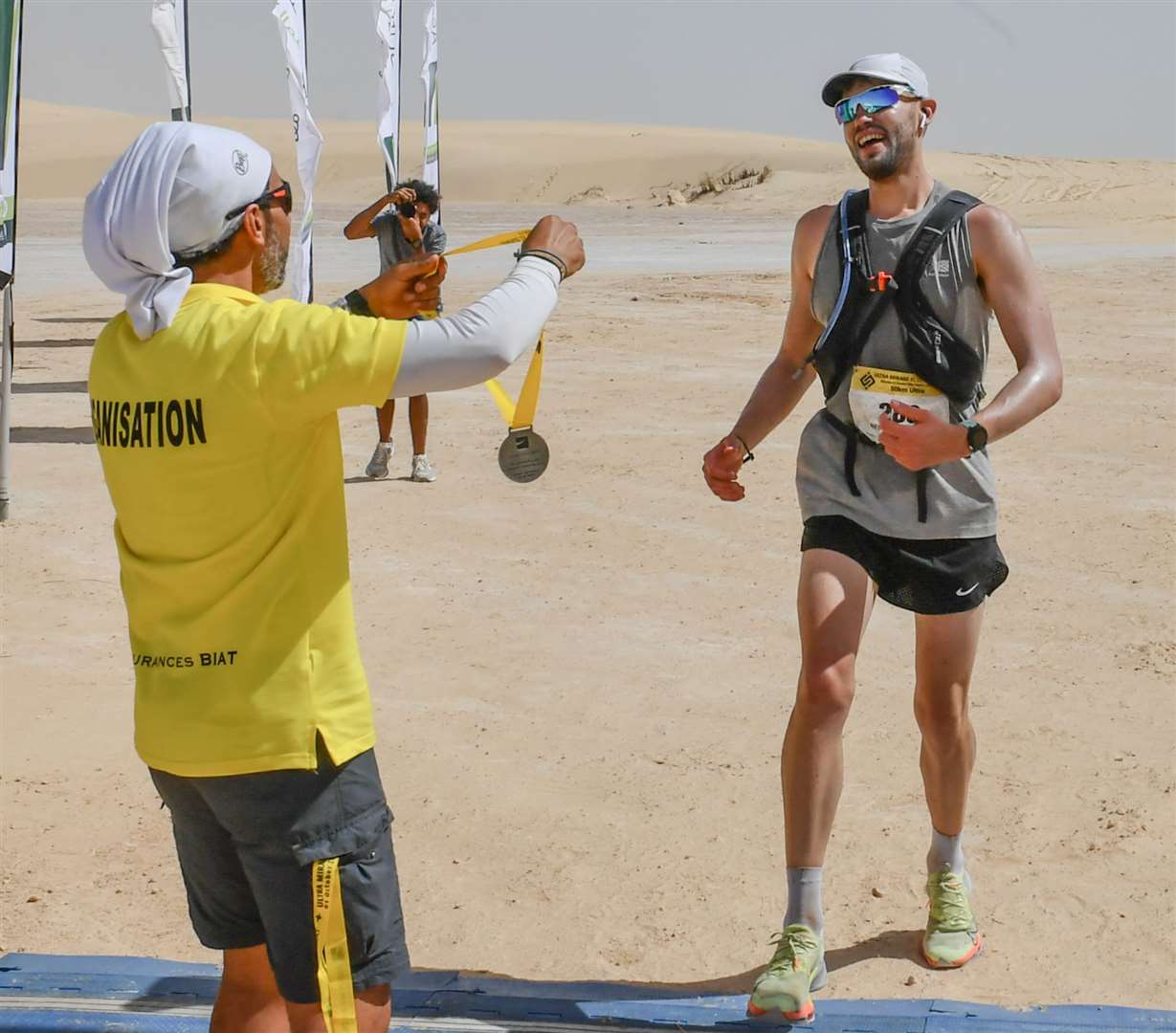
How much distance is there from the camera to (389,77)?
1374 cm

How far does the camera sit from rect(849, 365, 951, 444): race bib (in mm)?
3631

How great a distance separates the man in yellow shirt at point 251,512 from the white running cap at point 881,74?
127 cm

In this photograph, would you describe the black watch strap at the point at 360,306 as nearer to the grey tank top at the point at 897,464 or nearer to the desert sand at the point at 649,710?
the grey tank top at the point at 897,464

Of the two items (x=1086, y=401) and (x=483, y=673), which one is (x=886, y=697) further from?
(x=1086, y=401)

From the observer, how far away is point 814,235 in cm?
386

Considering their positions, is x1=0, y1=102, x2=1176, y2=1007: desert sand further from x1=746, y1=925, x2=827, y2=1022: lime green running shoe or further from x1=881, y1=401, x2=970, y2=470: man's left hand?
x1=881, y1=401, x2=970, y2=470: man's left hand

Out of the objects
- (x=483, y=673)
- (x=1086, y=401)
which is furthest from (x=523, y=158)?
(x=483, y=673)

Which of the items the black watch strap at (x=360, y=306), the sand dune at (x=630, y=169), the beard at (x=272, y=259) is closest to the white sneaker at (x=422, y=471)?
the black watch strap at (x=360, y=306)

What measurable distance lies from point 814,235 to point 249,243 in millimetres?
1692

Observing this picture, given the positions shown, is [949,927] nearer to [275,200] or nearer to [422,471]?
[275,200]

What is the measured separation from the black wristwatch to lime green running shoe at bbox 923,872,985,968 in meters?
1.23

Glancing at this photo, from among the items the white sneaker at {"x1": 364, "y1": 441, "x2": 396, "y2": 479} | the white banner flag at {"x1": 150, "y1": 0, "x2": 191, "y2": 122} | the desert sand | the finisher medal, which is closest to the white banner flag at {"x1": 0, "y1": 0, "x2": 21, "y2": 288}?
the desert sand

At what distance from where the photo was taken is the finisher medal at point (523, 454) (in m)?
3.32

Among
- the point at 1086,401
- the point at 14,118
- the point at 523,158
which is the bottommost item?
the point at 523,158
